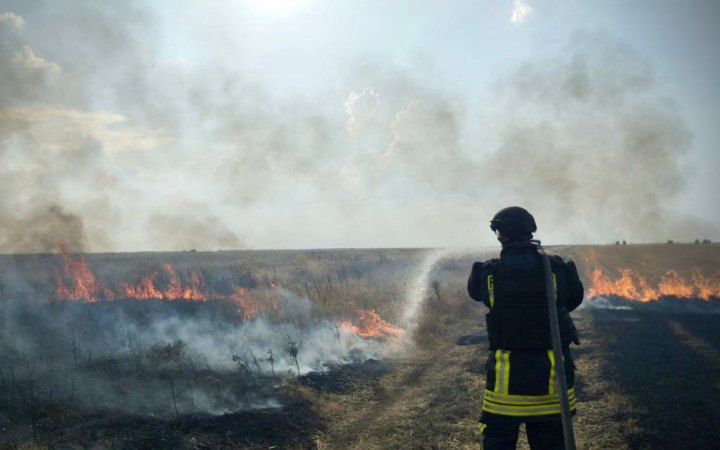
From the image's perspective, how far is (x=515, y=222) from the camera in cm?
455

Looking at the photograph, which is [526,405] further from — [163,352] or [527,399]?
[163,352]

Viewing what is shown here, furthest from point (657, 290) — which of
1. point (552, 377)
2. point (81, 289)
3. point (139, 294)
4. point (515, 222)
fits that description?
point (81, 289)

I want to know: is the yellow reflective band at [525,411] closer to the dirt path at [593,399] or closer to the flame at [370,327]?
the dirt path at [593,399]

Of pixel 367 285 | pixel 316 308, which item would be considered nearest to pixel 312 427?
pixel 316 308

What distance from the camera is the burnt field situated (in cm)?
727

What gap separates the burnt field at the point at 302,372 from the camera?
23.9 ft

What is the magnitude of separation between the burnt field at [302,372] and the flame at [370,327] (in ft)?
0.25

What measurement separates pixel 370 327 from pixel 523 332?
11.5 m

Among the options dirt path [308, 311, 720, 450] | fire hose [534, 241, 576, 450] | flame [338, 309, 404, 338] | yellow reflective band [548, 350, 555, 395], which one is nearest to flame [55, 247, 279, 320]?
flame [338, 309, 404, 338]

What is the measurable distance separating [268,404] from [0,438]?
422 cm

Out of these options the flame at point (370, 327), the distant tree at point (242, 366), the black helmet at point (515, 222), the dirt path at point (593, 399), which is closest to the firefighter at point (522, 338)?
the black helmet at point (515, 222)

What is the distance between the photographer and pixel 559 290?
172 inches

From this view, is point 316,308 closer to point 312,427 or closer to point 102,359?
point 102,359

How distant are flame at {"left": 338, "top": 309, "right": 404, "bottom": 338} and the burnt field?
77mm
